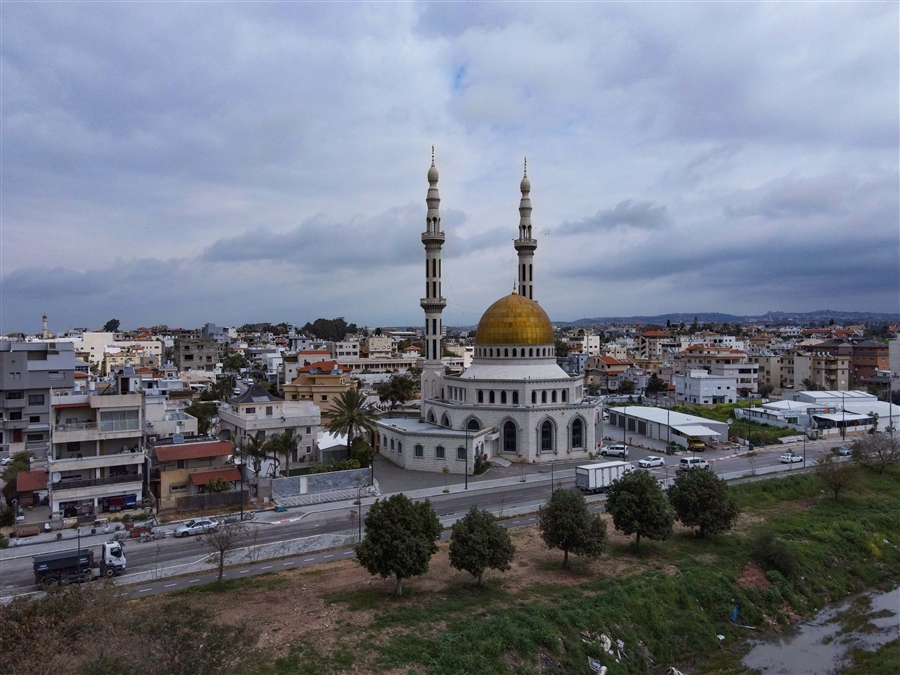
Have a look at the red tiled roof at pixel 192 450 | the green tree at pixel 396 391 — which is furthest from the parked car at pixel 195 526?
the green tree at pixel 396 391

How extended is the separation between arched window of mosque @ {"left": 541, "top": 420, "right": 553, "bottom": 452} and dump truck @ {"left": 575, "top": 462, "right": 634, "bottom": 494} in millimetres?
10759

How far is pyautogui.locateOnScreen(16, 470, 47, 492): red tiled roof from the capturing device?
129 ft

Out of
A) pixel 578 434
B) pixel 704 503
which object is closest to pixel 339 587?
pixel 704 503

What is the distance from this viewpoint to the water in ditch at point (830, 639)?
27844 mm

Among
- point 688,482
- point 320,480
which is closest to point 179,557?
point 320,480

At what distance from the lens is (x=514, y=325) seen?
59688 millimetres

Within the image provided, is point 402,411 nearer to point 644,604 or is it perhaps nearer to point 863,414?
point 644,604

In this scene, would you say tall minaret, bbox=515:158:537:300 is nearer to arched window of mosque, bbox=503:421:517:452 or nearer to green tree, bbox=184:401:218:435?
arched window of mosque, bbox=503:421:517:452

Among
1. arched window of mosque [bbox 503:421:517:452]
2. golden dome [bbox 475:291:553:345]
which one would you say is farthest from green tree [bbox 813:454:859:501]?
golden dome [bbox 475:291:553:345]

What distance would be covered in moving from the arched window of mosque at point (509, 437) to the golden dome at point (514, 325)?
26.7 feet

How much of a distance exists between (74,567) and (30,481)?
15590 millimetres

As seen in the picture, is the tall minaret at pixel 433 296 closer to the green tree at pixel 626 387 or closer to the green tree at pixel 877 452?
the green tree at pixel 877 452

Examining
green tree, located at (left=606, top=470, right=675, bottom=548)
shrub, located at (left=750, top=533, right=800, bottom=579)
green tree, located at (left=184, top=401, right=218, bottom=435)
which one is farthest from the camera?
green tree, located at (left=184, top=401, right=218, bottom=435)

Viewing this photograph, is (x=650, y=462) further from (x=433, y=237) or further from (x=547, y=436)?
(x=433, y=237)
